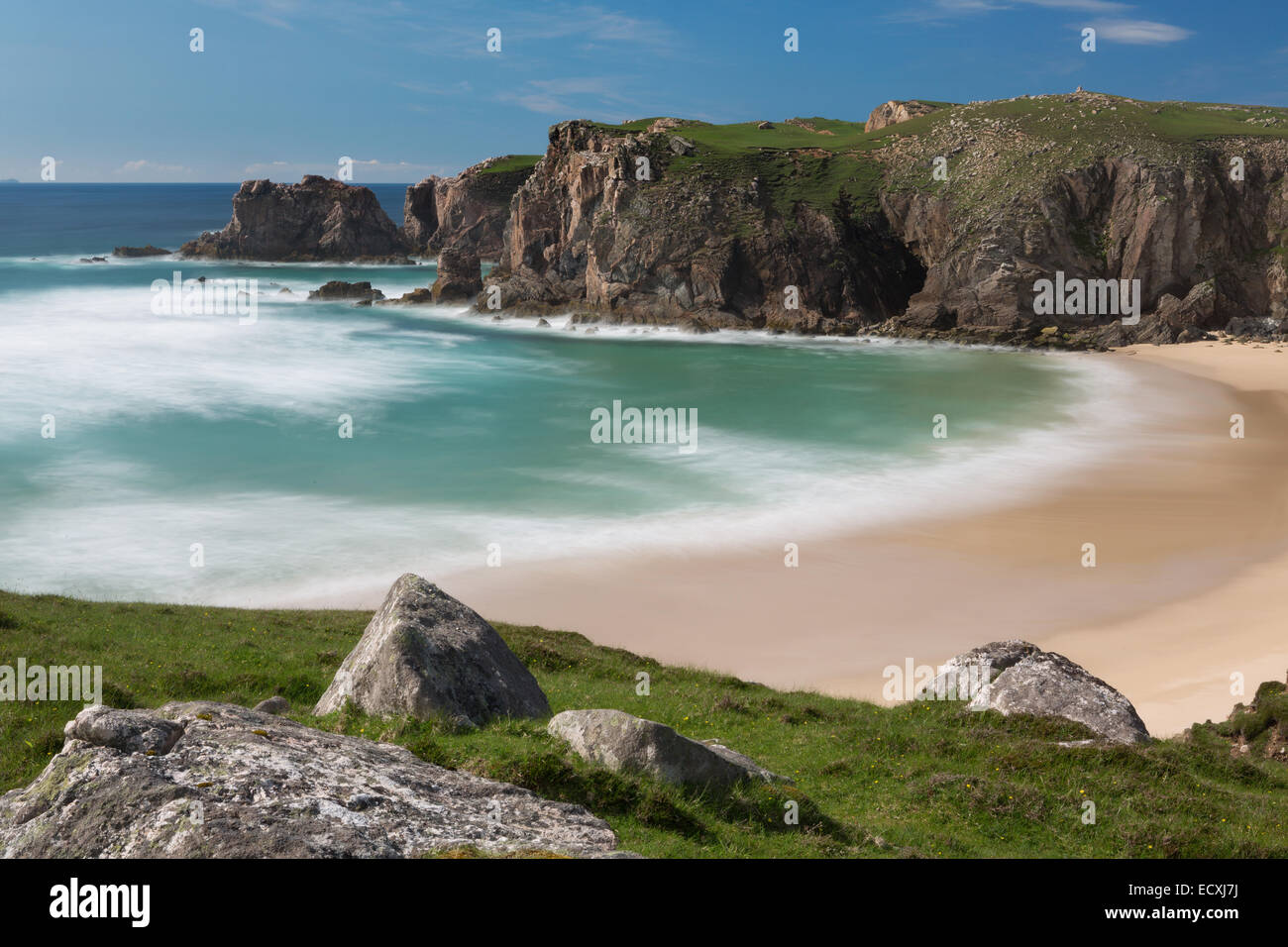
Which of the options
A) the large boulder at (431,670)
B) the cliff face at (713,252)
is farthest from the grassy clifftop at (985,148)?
the large boulder at (431,670)

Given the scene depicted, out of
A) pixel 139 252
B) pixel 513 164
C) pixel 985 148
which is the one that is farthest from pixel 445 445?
pixel 139 252

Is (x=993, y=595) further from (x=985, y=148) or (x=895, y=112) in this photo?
(x=895, y=112)

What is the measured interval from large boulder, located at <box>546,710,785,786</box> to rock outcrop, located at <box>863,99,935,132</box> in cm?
12715

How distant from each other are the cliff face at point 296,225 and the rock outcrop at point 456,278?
45.0 metres

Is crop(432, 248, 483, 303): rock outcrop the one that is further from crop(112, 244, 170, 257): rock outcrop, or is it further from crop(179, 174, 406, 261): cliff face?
crop(112, 244, 170, 257): rock outcrop

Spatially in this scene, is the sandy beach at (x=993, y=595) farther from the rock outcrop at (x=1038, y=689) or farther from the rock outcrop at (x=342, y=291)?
the rock outcrop at (x=342, y=291)

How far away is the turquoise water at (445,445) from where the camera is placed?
3400 cm

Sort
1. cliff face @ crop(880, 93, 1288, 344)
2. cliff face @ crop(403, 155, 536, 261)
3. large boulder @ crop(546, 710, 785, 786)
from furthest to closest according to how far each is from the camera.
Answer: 1. cliff face @ crop(403, 155, 536, 261)
2. cliff face @ crop(880, 93, 1288, 344)
3. large boulder @ crop(546, 710, 785, 786)

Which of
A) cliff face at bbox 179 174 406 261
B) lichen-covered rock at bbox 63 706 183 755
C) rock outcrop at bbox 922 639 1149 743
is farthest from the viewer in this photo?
cliff face at bbox 179 174 406 261


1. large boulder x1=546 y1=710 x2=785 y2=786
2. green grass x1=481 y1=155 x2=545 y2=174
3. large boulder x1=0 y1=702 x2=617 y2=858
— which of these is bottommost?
large boulder x1=546 y1=710 x2=785 y2=786

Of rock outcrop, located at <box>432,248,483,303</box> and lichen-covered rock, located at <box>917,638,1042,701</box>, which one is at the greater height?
rock outcrop, located at <box>432,248,483,303</box>

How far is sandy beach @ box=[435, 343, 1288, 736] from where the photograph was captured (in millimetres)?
23438

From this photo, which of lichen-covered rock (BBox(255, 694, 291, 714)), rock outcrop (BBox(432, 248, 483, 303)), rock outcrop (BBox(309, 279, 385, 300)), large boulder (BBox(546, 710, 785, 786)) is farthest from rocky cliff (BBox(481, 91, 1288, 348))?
lichen-covered rock (BBox(255, 694, 291, 714))
